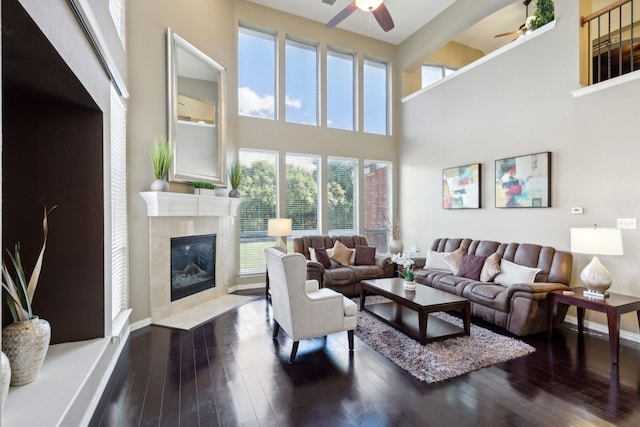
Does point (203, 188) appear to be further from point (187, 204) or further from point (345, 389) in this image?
point (345, 389)

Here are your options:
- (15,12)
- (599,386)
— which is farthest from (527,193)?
(15,12)

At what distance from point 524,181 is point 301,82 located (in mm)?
4557

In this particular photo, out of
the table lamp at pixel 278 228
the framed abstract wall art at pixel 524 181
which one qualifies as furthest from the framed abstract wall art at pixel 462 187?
the table lamp at pixel 278 228

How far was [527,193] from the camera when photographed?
15.1ft

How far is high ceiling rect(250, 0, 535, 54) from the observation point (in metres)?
5.99

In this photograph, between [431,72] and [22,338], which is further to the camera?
[431,72]

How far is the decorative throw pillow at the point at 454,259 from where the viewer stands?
4.99 m

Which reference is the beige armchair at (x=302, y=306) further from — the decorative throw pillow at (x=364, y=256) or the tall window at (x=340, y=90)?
the tall window at (x=340, y=90)

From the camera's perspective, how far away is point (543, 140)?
176 inches

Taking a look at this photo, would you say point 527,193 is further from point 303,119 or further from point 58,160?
point 58,160

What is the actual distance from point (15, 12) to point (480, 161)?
5.73 meters

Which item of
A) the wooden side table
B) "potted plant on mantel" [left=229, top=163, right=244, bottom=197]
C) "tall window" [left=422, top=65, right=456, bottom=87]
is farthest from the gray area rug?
"tall window" [left=422, top=65, right=456, bottom=87]

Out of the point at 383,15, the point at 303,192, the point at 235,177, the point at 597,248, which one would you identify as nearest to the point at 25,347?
the point at 235,177

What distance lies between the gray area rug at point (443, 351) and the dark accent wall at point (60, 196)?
267cm
